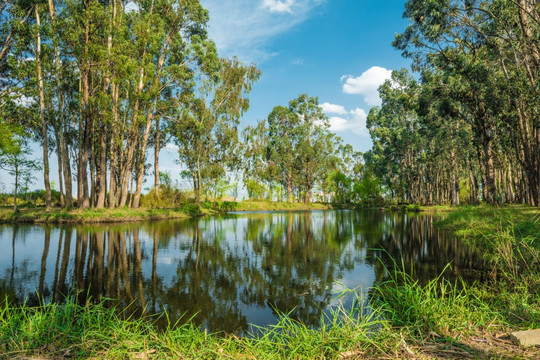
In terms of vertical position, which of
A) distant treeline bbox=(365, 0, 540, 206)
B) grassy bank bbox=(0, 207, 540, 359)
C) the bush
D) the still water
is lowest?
the still water

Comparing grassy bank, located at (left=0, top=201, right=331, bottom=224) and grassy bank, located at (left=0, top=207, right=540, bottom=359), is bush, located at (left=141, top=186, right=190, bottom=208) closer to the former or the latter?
grassy bank, located at (left=0, top=201, right=331, bottom=224)

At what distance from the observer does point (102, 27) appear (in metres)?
22.7

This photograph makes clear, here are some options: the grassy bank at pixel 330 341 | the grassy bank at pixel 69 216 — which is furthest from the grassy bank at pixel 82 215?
the grassy bank at pixel 330 341

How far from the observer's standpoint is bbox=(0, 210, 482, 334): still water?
5438mm

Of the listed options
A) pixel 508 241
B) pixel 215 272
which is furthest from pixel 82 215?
pixel 508 241

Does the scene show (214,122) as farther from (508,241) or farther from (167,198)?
(508,241)

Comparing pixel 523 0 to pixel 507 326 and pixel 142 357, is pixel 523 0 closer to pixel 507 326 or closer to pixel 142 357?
pixel 507 326

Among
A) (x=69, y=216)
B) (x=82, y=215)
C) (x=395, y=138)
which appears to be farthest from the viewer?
(x=395, y=138)

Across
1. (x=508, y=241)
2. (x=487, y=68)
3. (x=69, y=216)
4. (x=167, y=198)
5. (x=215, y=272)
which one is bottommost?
(x=215, y=272)

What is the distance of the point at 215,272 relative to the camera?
8094 millimetres

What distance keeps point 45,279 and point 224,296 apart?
16.4ft

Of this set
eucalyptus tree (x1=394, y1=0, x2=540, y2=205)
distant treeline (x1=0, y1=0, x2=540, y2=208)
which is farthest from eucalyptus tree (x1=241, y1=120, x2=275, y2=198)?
eucalyptus tree (x1=394, y1=0, x2=540, y2=205)

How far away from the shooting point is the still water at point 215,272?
5.44 meters

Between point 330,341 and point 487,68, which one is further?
point 487,68
